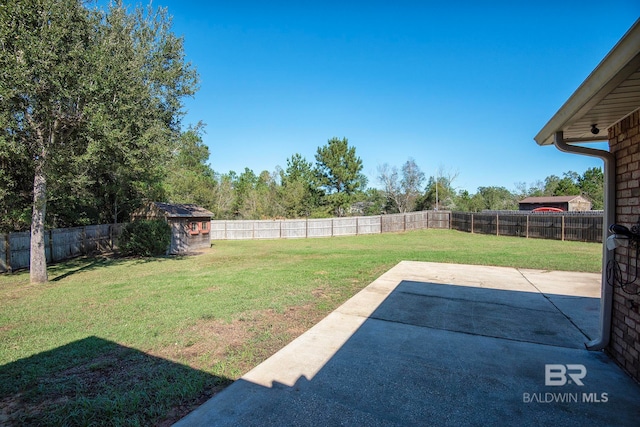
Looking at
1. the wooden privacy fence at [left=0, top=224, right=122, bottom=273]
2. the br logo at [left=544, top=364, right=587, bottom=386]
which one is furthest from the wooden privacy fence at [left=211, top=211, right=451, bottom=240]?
the br logo at [left=544, top=364, right=587, bottom=386]

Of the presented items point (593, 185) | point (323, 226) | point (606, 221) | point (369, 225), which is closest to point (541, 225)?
point (369, 225)

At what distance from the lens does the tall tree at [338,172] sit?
110 feet

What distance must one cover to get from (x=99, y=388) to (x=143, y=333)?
1379mm

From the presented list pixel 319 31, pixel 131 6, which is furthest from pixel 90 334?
pixel 319 31

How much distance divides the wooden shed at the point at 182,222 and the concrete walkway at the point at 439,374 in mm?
12822

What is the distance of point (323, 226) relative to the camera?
2277 centimetres

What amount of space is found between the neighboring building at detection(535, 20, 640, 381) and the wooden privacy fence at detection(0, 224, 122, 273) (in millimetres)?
13762

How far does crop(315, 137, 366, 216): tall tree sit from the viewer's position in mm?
33562

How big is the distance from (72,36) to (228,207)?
84.9 feet

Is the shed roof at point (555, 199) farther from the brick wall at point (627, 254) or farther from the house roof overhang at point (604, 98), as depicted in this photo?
the brick wall at point (627, 254)

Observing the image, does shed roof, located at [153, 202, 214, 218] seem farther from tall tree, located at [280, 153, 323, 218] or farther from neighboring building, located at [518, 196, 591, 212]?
neighboring building, located at [518, 196, 591, 212]

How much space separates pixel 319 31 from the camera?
1280 cm

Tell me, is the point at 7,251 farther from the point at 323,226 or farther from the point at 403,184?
the point at 403,184

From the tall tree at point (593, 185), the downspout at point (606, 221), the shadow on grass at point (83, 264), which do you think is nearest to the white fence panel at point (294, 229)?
the shadow on grass at point (83, 264)
